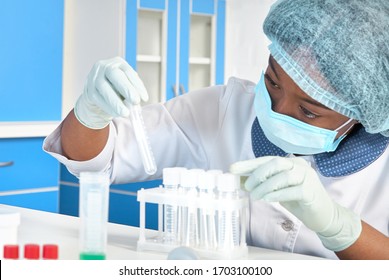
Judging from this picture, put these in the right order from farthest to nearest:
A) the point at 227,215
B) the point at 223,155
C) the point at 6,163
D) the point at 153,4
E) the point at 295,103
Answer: the point at 153,4, the point at 6,163, the point at 223,155, the point at 295,103, the point at 227,215

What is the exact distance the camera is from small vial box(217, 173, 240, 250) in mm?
1312

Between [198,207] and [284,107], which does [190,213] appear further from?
[284,107]

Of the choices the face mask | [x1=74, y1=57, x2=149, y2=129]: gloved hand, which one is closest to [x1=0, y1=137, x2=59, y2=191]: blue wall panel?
[x1=74, y1=57, x2=149, y2=129]: gloved hand

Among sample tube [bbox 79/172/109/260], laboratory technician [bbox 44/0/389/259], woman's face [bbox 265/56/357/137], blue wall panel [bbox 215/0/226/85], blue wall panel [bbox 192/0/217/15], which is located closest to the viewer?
sample tube [bbox 79/172/109/260]

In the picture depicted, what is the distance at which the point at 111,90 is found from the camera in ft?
4.78

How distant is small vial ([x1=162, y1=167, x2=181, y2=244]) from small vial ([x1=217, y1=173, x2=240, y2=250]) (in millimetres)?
88

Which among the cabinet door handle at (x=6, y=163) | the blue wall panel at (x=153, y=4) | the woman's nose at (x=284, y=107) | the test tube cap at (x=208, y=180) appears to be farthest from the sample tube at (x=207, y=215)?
the blue wall panel at (x=153, y=4)

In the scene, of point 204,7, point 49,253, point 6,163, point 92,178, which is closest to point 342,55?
point 92,178

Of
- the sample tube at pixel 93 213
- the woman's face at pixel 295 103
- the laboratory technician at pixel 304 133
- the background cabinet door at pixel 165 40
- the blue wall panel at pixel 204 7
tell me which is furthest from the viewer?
the blue wall panel at pixel 204 7

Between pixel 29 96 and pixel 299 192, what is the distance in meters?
2.30

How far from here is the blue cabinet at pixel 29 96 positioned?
129 inches

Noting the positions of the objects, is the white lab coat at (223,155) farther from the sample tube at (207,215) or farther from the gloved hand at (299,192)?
the sample tube at (207,215)

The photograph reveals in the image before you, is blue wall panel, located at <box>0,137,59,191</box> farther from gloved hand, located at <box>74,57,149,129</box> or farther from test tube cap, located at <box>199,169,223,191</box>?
test tube cap, located at <box>199,169,223,191</box>

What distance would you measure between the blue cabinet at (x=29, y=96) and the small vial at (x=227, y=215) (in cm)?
209
